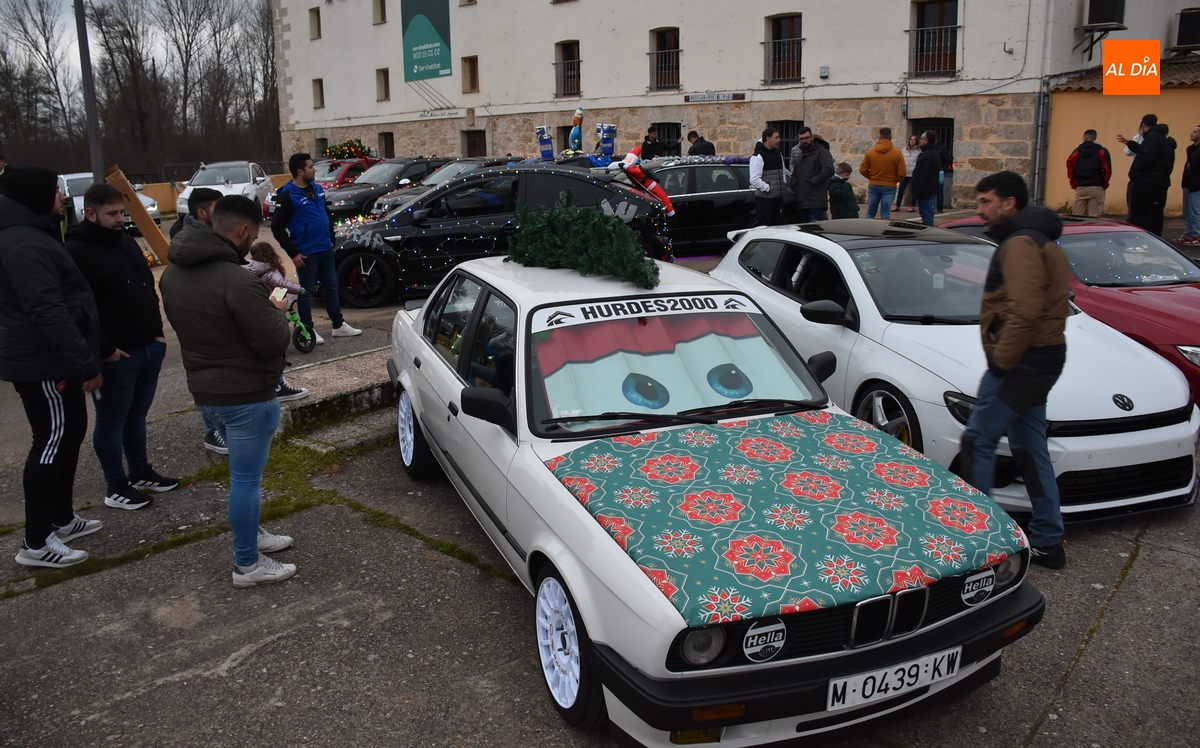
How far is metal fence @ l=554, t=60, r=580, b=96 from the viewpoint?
93.7 ft

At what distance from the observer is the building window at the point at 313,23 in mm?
37906

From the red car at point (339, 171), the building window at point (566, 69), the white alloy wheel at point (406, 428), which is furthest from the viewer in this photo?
the building window at point (566, 69)

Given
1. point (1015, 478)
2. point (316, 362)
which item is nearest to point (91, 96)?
point (316, 362)

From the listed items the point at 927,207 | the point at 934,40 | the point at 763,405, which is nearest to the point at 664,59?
the point at 934,40

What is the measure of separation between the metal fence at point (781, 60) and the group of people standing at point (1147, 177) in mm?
10583

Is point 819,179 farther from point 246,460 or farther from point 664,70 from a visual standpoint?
point 664,70

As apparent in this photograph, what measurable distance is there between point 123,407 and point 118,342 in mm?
380

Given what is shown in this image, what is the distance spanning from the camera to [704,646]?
277cm

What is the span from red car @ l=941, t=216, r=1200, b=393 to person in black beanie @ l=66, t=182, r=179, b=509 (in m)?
6.09

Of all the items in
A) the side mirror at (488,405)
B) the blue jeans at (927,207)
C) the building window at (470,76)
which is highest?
the building window at (470,76)

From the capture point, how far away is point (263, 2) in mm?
52469
